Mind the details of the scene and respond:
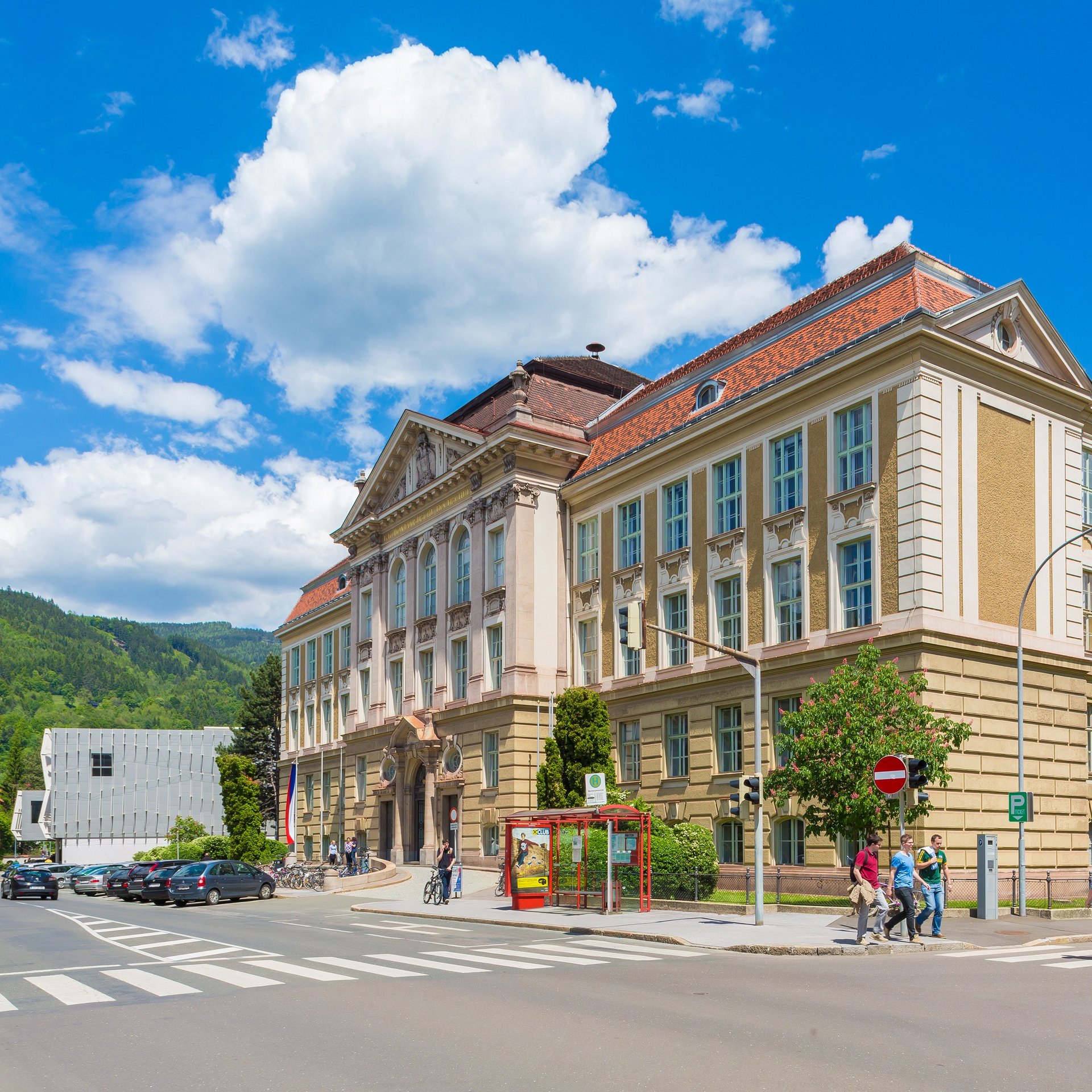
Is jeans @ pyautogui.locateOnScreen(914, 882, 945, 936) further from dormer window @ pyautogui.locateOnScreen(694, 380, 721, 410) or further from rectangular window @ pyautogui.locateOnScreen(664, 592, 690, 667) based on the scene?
dormer window @ pyautogui.locateOnScreen(694, 380, 721, 410)

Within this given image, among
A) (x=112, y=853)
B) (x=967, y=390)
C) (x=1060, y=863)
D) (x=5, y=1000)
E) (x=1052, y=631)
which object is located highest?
(x=967, y=390)

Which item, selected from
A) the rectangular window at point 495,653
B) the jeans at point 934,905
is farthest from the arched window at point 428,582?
the jeans at point 934,905

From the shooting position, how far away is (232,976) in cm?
1750

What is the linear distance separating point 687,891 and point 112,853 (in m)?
94.7

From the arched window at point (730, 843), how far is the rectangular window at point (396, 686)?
2296cm

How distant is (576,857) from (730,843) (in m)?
8.43

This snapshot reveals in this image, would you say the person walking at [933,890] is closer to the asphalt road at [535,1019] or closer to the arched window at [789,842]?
the asphalt road at [535,1019]

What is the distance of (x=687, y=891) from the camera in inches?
1236

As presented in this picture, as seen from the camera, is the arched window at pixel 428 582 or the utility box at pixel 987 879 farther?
the arched window at pixel 428 582

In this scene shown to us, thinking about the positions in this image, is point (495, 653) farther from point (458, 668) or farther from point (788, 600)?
point (788, 600)

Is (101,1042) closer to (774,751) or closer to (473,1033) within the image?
(473,1033)

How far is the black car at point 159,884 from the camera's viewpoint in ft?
141

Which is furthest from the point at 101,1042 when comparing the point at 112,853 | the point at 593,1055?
the point at 112,853

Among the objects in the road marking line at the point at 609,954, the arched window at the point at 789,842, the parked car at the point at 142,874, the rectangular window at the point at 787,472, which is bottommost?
the parked car at the point at 142,874
